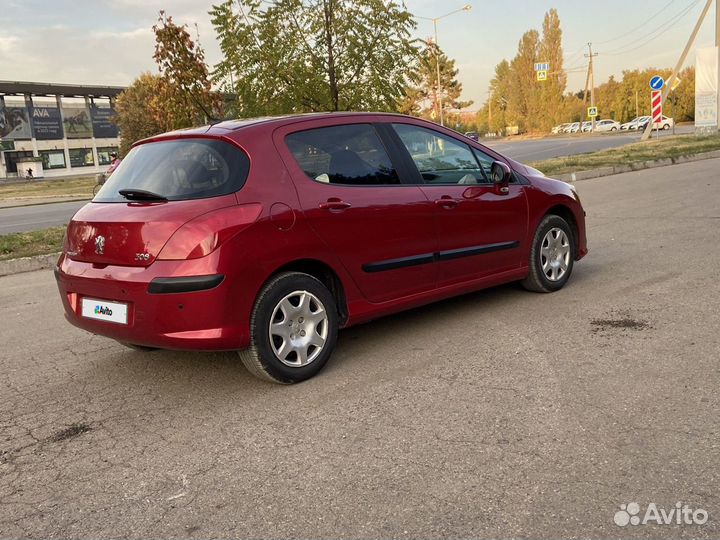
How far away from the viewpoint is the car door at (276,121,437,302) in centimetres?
402

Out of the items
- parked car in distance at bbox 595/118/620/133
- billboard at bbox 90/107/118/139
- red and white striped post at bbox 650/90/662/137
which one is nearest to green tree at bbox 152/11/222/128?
red and white striped post at bbox 650/90/662/137

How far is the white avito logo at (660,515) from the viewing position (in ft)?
7.64

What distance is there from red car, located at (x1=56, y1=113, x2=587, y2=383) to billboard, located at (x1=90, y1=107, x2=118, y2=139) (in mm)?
77702

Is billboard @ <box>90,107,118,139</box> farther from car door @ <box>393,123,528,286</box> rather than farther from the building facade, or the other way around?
car door @ <box>393,123,528,286</box>

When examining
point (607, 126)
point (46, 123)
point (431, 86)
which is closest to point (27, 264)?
point (431, 86)

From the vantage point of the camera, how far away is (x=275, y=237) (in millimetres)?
3738

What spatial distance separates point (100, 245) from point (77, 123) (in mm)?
77970

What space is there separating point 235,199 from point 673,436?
98.9 inches

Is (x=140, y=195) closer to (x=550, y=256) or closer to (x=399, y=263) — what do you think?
(x=399, y=263)

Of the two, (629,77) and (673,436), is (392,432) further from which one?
(629,77)

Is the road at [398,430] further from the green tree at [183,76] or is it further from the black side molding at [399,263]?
the green tree at [183,76]

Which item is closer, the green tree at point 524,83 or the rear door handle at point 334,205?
the rear door handle at point 334,205

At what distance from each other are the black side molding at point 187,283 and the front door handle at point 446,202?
6.00 feet

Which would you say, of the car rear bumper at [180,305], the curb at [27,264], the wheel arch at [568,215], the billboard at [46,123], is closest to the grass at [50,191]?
the curb at [27,264]
